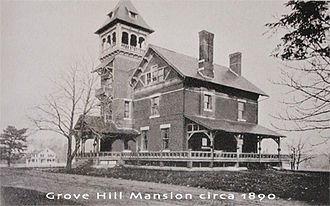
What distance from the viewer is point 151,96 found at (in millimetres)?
18391

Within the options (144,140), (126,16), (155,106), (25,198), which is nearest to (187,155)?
(155,106)

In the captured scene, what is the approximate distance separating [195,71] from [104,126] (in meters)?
6.03

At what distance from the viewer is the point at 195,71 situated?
1681 cm

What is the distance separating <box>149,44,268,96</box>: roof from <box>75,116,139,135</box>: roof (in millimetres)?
4938

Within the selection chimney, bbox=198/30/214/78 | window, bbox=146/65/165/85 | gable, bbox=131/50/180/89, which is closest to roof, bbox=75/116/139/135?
gable, bbox=131/50/180/89

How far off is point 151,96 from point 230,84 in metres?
4.33

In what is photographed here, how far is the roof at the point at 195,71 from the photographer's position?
16.4m

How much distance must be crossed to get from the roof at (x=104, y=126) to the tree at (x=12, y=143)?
8.22 m

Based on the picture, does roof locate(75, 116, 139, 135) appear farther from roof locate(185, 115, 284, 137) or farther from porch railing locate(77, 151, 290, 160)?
roof locate(185, 115, 284, 137)

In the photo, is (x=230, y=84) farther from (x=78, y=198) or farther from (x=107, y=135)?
(x=78, y=198)

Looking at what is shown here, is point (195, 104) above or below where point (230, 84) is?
below

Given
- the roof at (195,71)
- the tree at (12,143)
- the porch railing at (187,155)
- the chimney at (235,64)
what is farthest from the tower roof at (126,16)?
the tree at (12,143)

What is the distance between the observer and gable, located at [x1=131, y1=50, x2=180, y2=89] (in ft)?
56.3

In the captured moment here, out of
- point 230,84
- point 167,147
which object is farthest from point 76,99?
point 230,84
